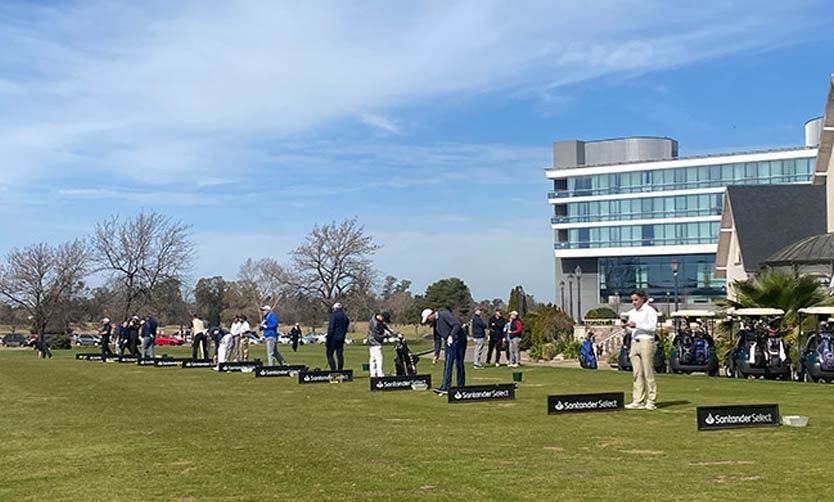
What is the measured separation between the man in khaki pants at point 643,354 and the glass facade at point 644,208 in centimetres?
8369

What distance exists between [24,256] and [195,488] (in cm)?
8288

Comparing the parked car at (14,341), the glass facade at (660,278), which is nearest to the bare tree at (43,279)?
the parked car at (14,341)

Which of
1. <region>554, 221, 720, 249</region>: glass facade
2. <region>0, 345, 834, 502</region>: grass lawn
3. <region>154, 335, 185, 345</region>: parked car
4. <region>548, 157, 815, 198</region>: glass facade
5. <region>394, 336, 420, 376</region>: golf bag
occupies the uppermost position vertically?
Answer: <region>548, 157, 815, 198</region>: glass facade

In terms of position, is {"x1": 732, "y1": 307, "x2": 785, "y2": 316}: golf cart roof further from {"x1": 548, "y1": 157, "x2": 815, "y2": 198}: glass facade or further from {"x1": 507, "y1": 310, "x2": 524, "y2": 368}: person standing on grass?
{"x1": 548, "y1": 157, "x2": 815, "y2": 198}: glass facade

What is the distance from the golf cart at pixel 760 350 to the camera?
85.6 ft

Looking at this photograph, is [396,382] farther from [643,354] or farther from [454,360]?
[643,354]

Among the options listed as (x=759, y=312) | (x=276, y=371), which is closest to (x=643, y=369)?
(x=759, y=312)

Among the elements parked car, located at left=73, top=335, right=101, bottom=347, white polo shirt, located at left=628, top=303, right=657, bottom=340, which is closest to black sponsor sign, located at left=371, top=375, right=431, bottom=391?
white polo shirt, located at left=628, top=303, right=657, bottom=340

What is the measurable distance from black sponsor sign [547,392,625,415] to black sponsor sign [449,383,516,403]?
255 cm

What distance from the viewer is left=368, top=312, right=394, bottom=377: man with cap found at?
2439 centimetres

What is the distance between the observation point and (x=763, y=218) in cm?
5294

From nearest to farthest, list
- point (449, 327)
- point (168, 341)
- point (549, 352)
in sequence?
point (449, 327) → point (549, 352) → point (168, 341)

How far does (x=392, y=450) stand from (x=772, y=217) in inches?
1734

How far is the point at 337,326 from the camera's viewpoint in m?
27.1
